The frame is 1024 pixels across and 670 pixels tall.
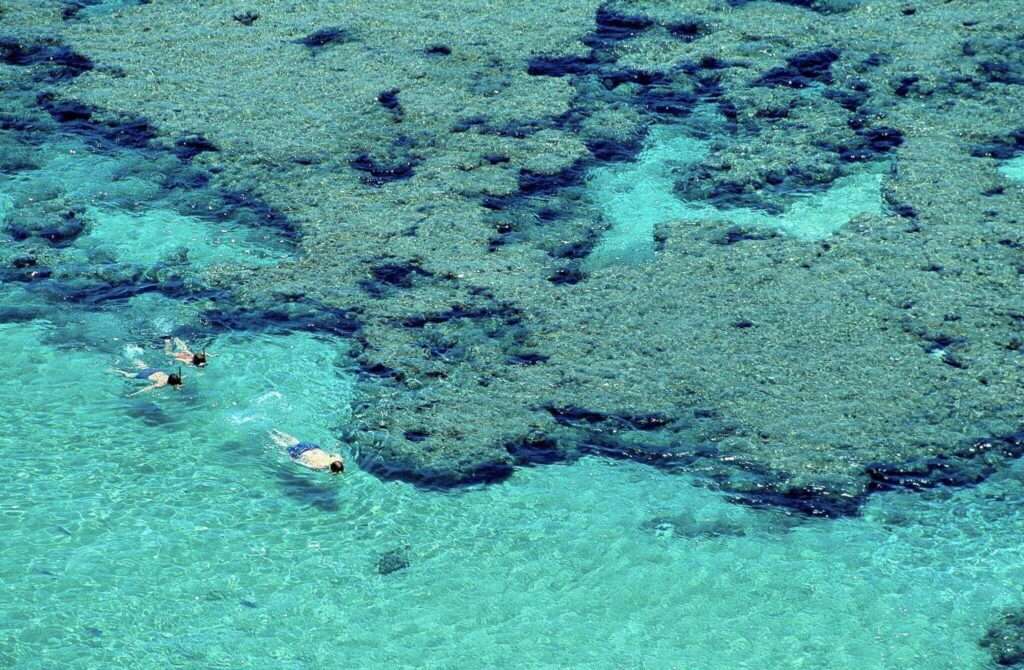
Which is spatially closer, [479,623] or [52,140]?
[479,623]

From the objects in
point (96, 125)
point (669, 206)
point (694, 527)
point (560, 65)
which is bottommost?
point (694, 527)

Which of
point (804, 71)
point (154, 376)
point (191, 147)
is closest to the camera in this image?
point (154, 376)

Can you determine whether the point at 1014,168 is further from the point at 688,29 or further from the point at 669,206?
the point at 688,29

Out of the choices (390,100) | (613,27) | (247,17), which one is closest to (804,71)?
(613,27)

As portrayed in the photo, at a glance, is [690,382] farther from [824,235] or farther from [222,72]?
[222,72]

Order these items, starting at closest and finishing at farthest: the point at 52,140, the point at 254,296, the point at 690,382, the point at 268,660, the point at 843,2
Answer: the point at 268,660
the point at 690,382
the point at 254,296
the point at 52,140
the point at 843,2

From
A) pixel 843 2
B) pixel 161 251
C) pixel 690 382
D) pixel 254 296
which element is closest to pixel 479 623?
pixel 690 382

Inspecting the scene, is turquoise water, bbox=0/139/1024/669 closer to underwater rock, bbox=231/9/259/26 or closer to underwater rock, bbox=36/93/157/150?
underwater rock, bbox=36/93/157/150
